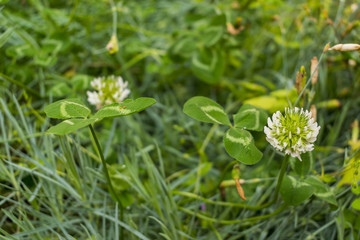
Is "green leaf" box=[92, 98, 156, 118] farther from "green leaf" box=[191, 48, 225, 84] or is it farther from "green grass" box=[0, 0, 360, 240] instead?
"green leaf" box=[191, 48, 225, 84]

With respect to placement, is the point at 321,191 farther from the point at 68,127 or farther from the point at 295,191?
the point at 68,127

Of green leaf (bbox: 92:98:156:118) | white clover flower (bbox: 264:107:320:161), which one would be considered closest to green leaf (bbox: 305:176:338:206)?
white clover flower (bbox: 264:107:320:161)

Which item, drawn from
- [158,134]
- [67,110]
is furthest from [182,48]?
[67,110]

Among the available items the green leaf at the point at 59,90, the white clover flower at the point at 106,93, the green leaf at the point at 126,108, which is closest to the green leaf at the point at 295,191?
the green leaf at the point at 126,108

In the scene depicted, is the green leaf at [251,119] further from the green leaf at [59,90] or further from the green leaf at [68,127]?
the green leaf at [59,90]

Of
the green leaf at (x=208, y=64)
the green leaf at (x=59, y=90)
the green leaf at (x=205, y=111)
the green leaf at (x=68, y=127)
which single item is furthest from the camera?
the green leaf at (x=208, y=64)

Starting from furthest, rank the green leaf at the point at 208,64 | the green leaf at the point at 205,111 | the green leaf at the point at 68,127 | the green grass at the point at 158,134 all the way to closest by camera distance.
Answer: the green leaf at the point at 208,64 < the green grass at the point at 158,134 < the green leaf at the point at 205,111 < the green leaf at the point at 68,127
